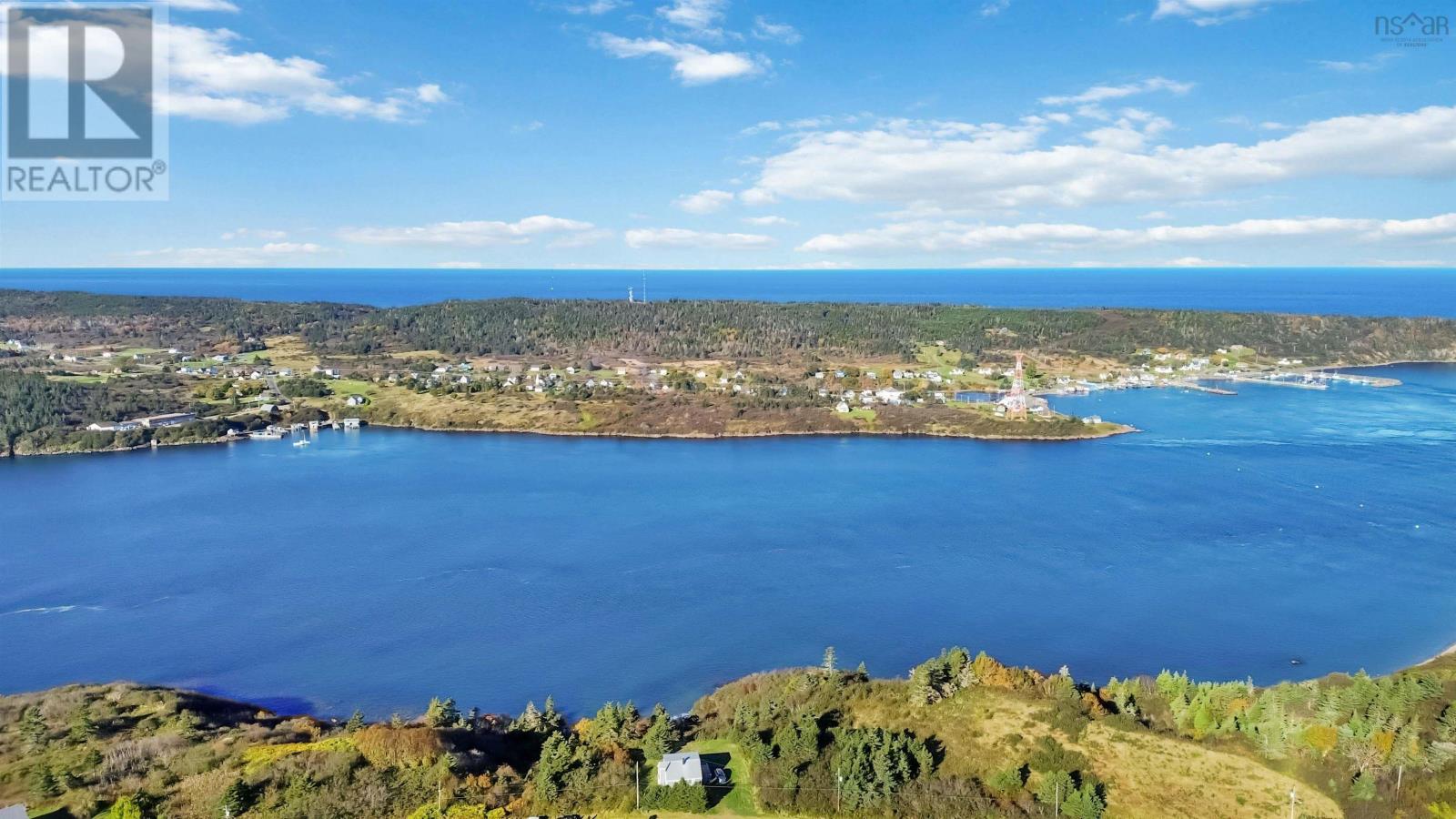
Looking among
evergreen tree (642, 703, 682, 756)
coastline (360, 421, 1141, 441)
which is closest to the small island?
coastline (360, 421, 1141, 441)

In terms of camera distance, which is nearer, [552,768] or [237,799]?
[237,799]

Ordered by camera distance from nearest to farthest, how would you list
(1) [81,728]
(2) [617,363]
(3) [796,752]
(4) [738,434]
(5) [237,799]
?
1. (5) [237,799]
2. (3) [796,752]
3. (1) [81,728]
4. (4) [738,434]
5. (2) [617,363]

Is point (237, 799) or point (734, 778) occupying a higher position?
point (237, 799)

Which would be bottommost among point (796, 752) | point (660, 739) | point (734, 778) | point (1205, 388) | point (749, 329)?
point (734, 778)

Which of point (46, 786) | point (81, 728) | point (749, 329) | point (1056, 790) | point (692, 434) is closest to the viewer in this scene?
point (46, 786)

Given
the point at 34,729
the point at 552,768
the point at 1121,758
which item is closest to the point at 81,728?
the point at 34,729

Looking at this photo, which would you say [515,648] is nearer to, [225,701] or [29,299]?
[225,701]

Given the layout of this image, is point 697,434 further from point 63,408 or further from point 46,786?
point 46,786

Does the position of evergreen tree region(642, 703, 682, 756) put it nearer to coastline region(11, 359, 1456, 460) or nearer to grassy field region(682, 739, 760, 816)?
grassy field region(682, 739, 760, 816)
